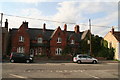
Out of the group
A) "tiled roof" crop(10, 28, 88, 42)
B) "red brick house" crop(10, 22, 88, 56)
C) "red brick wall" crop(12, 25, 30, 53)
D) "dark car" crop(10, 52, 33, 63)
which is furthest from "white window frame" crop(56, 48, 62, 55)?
"dark car" crop(10, 52, 33, 63)

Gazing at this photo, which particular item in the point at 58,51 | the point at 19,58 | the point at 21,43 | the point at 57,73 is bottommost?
the point at 57,73

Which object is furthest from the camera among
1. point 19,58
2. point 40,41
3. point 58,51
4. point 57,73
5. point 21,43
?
point 40,41

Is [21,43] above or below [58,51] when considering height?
above

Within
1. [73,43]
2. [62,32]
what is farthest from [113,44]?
[62,32]

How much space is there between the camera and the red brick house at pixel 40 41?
41844 mm

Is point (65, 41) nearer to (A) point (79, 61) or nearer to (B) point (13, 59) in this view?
(A) point (79, 61)

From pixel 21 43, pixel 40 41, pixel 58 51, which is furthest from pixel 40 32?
pixel 58 51

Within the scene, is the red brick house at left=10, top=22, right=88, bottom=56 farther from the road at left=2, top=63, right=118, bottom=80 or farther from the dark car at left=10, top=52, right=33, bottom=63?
the road at left=2, top=63, right=118, bottom=80

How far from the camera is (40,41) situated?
4412 centimetres

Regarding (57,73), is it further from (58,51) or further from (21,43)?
(58,51)

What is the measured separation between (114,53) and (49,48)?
51.5 ft

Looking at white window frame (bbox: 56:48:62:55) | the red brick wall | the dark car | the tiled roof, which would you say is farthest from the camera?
the tiled roof

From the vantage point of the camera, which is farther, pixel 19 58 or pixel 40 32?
pixel 40 32

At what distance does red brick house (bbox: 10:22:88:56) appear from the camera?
41.8 metres
